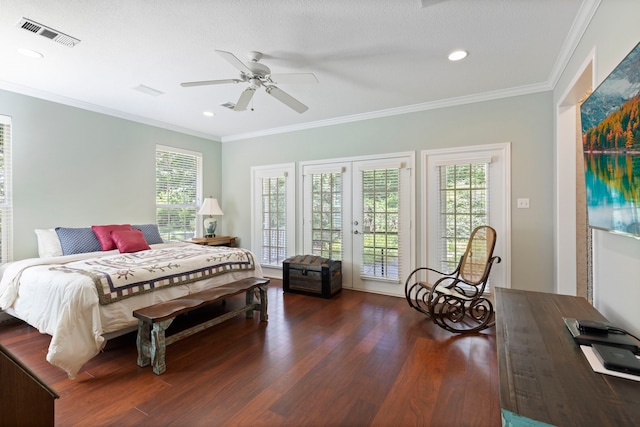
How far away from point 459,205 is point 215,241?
399 centimetres

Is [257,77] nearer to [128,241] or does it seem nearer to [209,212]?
[128,241]

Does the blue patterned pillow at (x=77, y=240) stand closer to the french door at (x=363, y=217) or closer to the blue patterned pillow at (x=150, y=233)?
the blue patterned pillow at (x=150, y=233)

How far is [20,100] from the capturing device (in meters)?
3.41

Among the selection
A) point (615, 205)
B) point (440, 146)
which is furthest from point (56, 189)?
point (615, 205)

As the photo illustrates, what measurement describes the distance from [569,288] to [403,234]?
184 centimetres

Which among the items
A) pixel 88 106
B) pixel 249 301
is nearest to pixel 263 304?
pixel 249 301

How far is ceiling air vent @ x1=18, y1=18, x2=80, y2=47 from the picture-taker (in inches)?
86.1

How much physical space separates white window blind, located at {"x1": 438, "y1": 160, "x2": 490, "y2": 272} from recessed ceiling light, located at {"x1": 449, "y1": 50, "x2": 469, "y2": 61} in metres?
1.41

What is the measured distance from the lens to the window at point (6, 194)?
332 centimetres

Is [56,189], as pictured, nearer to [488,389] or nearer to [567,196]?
[488,389]

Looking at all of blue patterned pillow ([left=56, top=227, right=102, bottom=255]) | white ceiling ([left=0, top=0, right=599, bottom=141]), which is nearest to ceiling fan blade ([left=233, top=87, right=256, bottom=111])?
white ceiling ([left=0, top=0, right=599, bottom=141])

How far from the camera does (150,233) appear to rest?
4312mm

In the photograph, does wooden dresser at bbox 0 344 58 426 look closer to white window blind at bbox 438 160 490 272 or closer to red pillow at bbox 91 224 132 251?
red pillow at bbox 91 224 132 251

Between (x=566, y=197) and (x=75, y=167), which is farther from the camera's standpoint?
(x=75, y=167)
